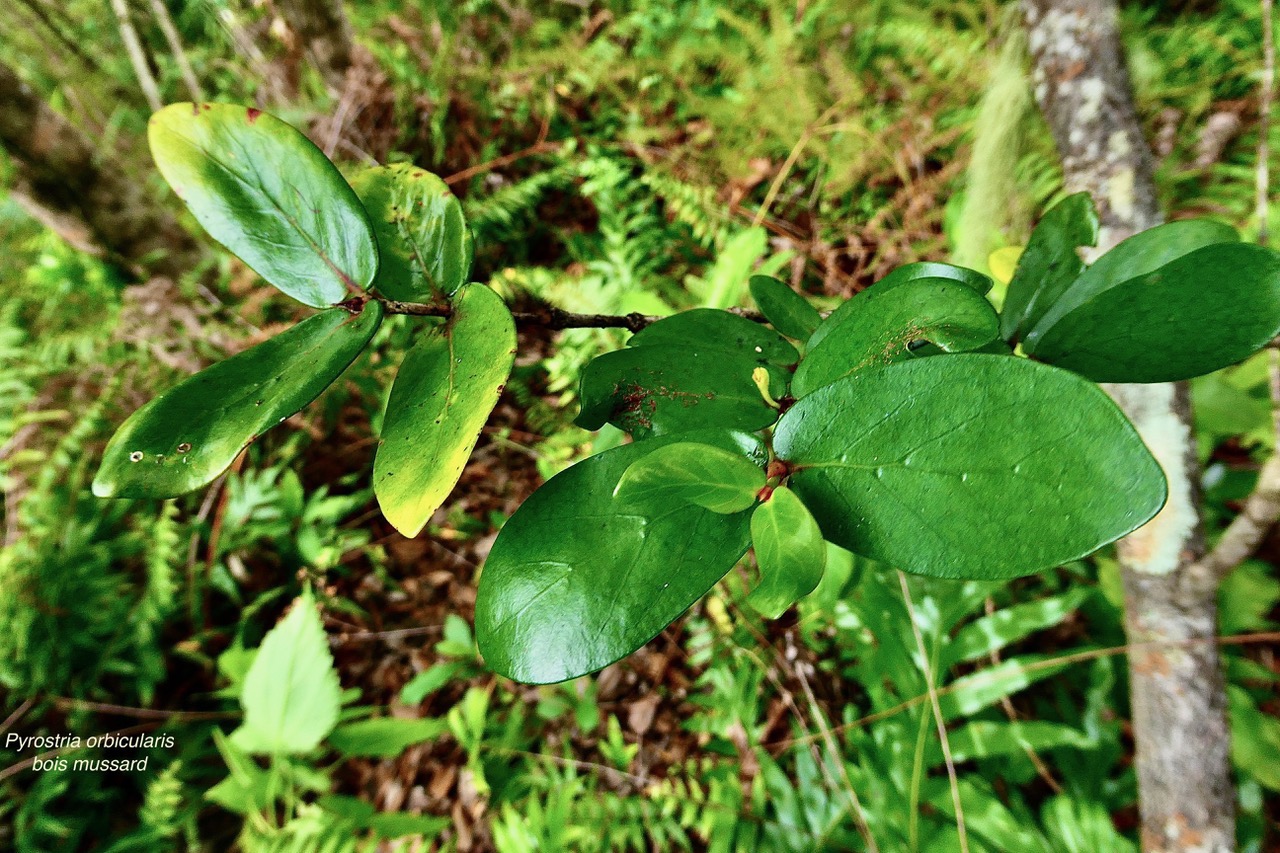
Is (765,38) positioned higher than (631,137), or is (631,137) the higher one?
(765,38)

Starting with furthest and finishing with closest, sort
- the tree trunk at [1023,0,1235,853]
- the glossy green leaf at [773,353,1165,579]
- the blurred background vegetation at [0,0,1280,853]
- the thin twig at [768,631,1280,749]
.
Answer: the blurred background vegetation at [0,0,1280,853] < the thin twig at [768,631,1280,749] < the tree trunk at [1023,0,1235,853] < the glossy green leaf at [773,353,1165,579]

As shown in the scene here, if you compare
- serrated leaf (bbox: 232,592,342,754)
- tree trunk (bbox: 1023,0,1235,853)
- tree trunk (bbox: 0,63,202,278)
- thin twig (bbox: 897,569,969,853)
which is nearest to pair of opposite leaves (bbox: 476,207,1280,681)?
tree trunk (bbox: 1023,0,1235,853)

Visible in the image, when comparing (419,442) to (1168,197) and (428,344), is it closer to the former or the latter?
(428,344)

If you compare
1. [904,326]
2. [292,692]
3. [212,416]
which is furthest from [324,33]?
[904,326]

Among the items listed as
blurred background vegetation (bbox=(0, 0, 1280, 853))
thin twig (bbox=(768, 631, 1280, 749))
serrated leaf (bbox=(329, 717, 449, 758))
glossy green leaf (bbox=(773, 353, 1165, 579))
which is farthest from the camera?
serrated leaf (bbox=(329, 717, 449, 758))

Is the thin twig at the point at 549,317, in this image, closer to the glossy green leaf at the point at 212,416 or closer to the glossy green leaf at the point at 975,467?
the glossy green leaf at the point at 212,416

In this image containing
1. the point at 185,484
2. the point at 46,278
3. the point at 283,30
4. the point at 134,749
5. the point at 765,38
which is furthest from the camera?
the point at 283,30

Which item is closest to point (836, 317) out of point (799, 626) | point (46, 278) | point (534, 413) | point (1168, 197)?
point (799, 626)

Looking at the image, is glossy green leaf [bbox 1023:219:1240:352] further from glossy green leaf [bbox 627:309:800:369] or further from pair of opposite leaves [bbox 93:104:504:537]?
pair of opposite leaves [bbox 93:104:504:537]
